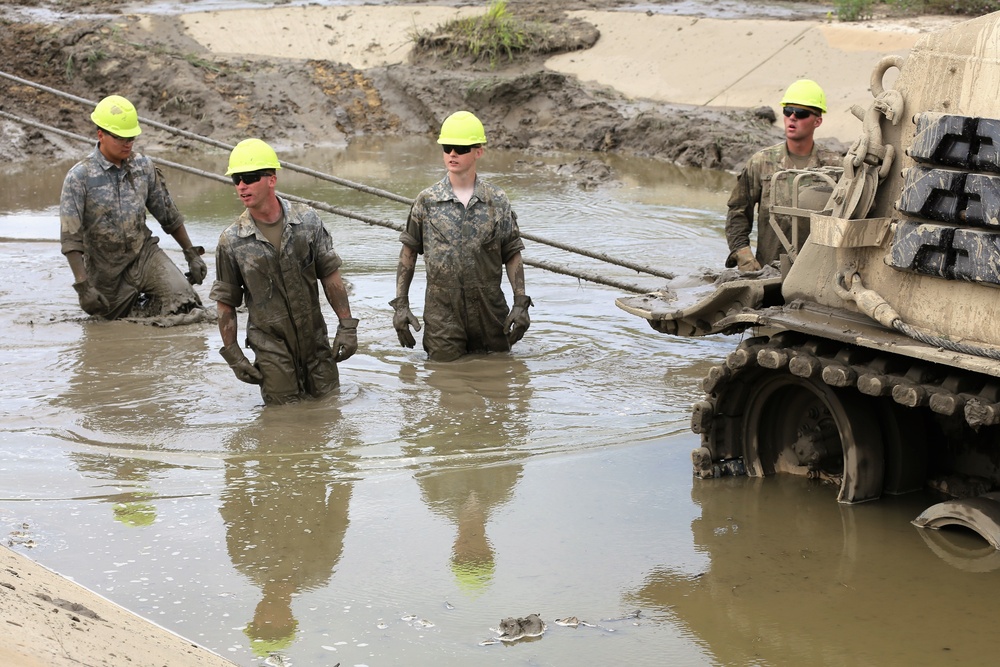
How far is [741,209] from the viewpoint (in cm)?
903

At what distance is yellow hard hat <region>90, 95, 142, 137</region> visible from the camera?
9086 mm

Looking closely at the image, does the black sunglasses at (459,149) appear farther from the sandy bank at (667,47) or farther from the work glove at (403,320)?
the sandy bank at (667,47)

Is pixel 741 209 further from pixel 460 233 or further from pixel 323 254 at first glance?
pixel 323 254

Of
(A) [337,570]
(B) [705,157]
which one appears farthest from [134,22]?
(A) [337,570]

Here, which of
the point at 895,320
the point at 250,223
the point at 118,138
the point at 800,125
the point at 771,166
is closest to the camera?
the point at 895,320

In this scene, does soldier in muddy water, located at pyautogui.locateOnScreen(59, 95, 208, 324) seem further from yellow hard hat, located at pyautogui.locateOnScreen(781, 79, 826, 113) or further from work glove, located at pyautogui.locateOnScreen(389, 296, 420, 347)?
yellow hard hat, located at pyautogui.locateOnScreen(781, 79, 826, 113)

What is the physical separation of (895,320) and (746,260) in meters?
3.31

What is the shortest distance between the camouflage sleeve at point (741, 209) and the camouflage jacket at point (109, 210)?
3.99 m

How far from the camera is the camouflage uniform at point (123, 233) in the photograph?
30.6 feet

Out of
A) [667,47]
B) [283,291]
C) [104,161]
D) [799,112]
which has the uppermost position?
[667,47]

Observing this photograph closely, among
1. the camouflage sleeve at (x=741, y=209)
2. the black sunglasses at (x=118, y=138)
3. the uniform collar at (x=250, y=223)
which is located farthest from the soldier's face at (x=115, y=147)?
the camouflage sleeve at (x=741, y=209)

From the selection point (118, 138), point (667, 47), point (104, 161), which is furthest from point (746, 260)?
point (667, 47)

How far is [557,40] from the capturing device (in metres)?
21.4

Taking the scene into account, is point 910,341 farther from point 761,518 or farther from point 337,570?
point 337,570
